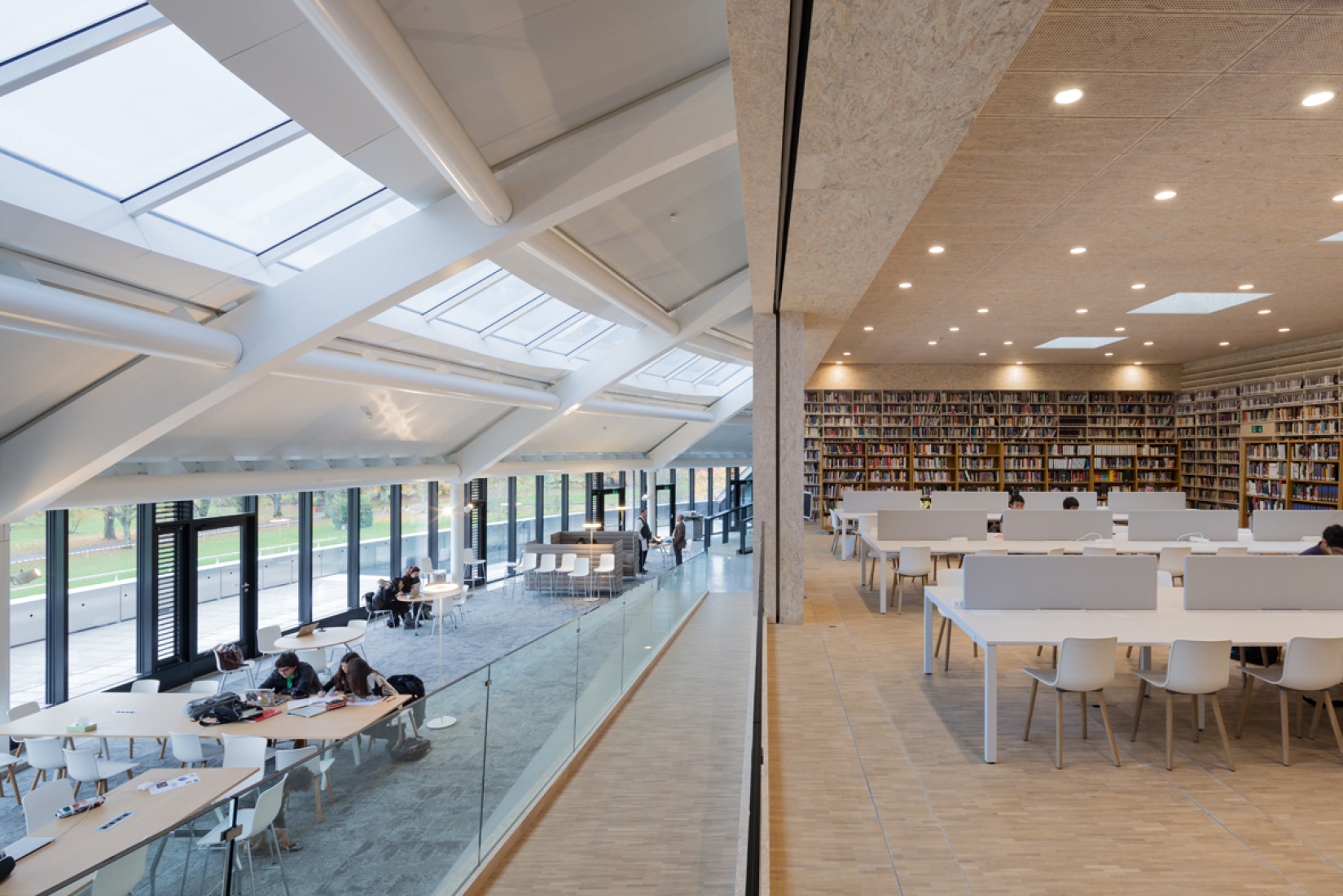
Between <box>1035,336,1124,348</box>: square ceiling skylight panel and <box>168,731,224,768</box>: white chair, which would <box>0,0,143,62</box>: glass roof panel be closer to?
<box>168,731,224,768</box>: white chair

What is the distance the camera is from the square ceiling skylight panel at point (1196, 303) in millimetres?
7961

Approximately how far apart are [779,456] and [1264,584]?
3754mm

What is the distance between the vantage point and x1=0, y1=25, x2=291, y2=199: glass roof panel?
12.2 feet

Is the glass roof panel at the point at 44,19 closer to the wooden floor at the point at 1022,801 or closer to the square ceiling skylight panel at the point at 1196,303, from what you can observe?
the wooden floor at the point at 1022,801

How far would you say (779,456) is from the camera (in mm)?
7066

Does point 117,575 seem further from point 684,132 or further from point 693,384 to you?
point 693,384

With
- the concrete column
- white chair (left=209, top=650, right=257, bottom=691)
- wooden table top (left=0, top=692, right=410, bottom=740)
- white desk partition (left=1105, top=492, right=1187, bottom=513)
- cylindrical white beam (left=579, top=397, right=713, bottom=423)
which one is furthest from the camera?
cylindrical white beam (left=579, top=397, right=713, bottom=423)

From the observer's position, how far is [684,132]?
4.82 meters

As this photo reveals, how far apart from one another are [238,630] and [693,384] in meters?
11.4

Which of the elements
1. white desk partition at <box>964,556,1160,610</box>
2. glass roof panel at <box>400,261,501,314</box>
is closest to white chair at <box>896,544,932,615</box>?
white desk partition at <box>964,556,1160,610</box>

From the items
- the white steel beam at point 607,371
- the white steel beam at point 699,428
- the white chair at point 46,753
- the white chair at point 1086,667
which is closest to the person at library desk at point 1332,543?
the white chair at point 1086,667

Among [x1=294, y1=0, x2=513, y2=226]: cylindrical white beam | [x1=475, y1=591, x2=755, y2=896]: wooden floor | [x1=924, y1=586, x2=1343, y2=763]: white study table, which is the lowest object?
[x1=475, y1=591, x2=755, y2=896]: wooden floor

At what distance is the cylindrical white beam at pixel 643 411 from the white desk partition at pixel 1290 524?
9.60 metres

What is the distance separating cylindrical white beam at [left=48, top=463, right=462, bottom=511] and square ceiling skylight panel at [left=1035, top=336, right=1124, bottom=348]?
10.9m
